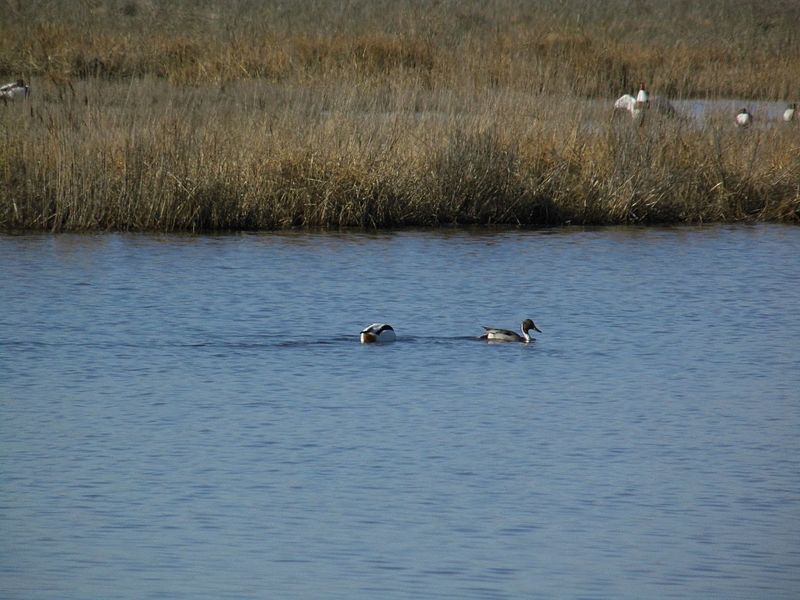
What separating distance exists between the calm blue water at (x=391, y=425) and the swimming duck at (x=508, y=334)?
0.11 meters

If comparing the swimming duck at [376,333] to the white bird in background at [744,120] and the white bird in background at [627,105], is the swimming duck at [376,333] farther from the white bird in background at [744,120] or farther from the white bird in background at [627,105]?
the white bird in background at [744,120]

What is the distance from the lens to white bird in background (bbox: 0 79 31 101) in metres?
18.2

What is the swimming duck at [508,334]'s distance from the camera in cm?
1113

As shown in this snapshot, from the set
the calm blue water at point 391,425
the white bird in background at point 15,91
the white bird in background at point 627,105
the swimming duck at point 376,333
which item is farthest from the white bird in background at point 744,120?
the white bird in background at point 15,91

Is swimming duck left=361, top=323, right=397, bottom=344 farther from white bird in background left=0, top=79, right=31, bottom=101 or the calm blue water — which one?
white bird in background left=0, top=79, right=31, bottom=101

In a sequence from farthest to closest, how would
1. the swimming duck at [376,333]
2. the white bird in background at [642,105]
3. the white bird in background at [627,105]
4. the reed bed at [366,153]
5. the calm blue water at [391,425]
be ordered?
the white bird in background at [627,105] < the white bird in background at [642,105] < the reed bed at [366,153] < the swimming duck at [376,333] < the calm blue water at [391,425]

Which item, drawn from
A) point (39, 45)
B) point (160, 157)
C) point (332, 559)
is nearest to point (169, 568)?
point (332, 559)

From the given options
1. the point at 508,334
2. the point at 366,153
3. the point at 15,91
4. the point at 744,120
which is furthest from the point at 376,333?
the point at 15,91

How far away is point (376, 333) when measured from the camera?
10.9 meters

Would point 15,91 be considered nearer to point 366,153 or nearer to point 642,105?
point 366,153

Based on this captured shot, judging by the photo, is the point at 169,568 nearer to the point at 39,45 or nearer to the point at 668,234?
the point at 668,234

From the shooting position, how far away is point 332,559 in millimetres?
6625

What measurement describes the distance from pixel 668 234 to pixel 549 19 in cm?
1719

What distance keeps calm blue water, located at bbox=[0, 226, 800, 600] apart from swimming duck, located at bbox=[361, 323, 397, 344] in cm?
8
